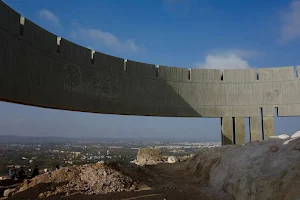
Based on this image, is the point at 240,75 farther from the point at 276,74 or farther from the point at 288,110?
the point at 288,110

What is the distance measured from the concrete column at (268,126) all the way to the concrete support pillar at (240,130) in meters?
1.20

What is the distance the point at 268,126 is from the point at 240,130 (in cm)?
159

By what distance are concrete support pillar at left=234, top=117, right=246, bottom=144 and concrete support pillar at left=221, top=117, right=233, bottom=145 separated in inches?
12.4

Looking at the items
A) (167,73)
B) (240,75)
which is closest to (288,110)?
(240,75)

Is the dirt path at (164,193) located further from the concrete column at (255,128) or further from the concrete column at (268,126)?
the concrete column at (268,126)

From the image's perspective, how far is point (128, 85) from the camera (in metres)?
14.8

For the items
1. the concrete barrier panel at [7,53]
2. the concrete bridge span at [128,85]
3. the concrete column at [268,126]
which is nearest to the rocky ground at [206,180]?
the concrete bridge span at [128,85]

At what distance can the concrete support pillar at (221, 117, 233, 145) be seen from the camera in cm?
1612

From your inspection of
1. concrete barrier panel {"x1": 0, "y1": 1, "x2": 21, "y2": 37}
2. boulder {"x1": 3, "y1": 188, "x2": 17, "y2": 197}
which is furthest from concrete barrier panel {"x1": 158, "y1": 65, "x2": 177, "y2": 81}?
boulder {"x1": 3, "y1": 188, "x2": 17, "y2": 197}

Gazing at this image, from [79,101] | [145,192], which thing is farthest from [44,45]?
[145,192]

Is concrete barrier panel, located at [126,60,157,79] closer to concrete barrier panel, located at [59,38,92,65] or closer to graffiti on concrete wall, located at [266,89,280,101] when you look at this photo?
concrete barrier panel, located at [59,38,92,65]

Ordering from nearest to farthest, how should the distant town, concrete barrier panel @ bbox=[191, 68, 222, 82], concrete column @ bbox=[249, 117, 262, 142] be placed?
concrete column @ bbox=[249, 117, 262, 142]
concrete barrier panel @ bbox=[191, 68, 222, 82]
the distant town

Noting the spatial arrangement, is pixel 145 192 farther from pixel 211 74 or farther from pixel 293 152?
pixel 211 74

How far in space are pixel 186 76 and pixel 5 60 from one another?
396 inches
